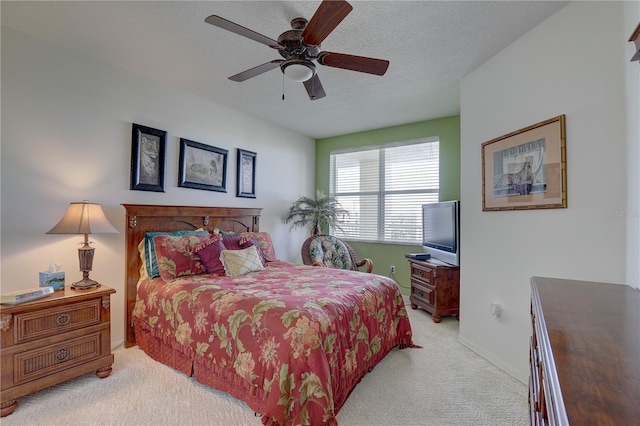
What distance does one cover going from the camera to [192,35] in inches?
93.2

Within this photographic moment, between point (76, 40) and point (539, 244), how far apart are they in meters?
3.99

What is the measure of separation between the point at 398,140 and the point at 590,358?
4.36 meters

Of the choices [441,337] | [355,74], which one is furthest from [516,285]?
[355,74]

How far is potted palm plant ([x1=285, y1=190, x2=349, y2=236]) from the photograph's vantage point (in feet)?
15.9

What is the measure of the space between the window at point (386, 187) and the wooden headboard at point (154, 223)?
6.85 ft

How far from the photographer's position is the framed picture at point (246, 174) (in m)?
4.09

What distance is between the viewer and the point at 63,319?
2.13 m

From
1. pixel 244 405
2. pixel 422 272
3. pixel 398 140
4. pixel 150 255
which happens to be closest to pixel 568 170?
pixel 422 272

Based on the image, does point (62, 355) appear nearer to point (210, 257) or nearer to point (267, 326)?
point (210, 257)

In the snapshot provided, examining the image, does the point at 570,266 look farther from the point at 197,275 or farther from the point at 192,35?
the point at 192,35

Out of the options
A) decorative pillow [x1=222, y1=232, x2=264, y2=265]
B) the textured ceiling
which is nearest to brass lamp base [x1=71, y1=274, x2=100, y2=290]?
decorative pillow [x1=222, y1=232, x2=264, y2=265]

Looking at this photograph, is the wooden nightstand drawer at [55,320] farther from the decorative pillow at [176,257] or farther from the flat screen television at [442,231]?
the flat screen television at [442,231]

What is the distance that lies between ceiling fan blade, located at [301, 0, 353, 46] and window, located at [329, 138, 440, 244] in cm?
309

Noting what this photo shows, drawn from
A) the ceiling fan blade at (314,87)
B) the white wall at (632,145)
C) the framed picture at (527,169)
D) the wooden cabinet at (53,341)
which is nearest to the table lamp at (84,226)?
the wooden cabinet at (53,341)
